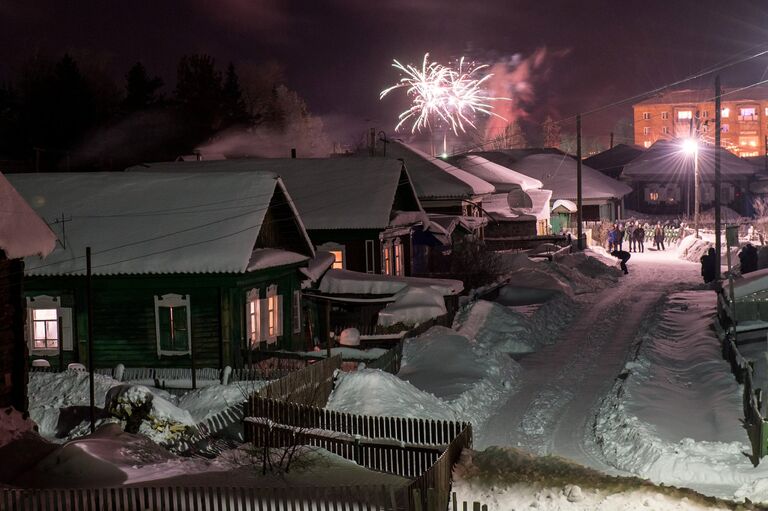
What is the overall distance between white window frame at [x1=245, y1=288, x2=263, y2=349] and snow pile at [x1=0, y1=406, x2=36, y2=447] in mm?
8243

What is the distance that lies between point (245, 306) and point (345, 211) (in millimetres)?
12826

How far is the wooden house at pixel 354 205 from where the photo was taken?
39.0 meters

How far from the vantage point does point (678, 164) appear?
311 ft

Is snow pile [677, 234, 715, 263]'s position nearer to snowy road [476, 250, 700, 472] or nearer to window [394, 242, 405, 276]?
snowy road [476, 250, 700, 472]

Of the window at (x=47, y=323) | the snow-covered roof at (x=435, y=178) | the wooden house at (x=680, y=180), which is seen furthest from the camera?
the wooden house at (x=680, y=180)

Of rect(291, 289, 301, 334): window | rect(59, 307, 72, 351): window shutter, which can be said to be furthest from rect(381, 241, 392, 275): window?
rect(59, 307, 72, 351): window shutter

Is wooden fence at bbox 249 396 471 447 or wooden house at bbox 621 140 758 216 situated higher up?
wooden house at bbox 621 140 758 216

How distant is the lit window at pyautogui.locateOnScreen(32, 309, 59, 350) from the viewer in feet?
88.7

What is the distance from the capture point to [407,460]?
16688mm

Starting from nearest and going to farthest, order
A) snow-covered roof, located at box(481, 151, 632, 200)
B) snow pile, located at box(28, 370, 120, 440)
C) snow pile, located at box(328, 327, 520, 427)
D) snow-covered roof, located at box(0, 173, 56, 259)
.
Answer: snow-covered roof, located at box(0, 173, 56, 259)
snow pile, located at box(328, 327, 520, 427)
snow pile, located at box(28, 370, 120, 440)
snow-covered roof, located at box(481, 151, 632, 200)

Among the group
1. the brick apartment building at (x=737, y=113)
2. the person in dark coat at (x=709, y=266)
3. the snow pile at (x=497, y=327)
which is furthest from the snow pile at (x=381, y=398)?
the brick apartment building at (x=737, y=113)

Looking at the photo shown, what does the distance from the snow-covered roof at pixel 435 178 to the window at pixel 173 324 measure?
91.1 feet

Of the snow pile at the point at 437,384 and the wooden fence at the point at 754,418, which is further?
the snow pile at the point at 437,384

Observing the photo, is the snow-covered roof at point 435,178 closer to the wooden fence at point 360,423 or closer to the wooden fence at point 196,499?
the wooden fence at point 360,423
